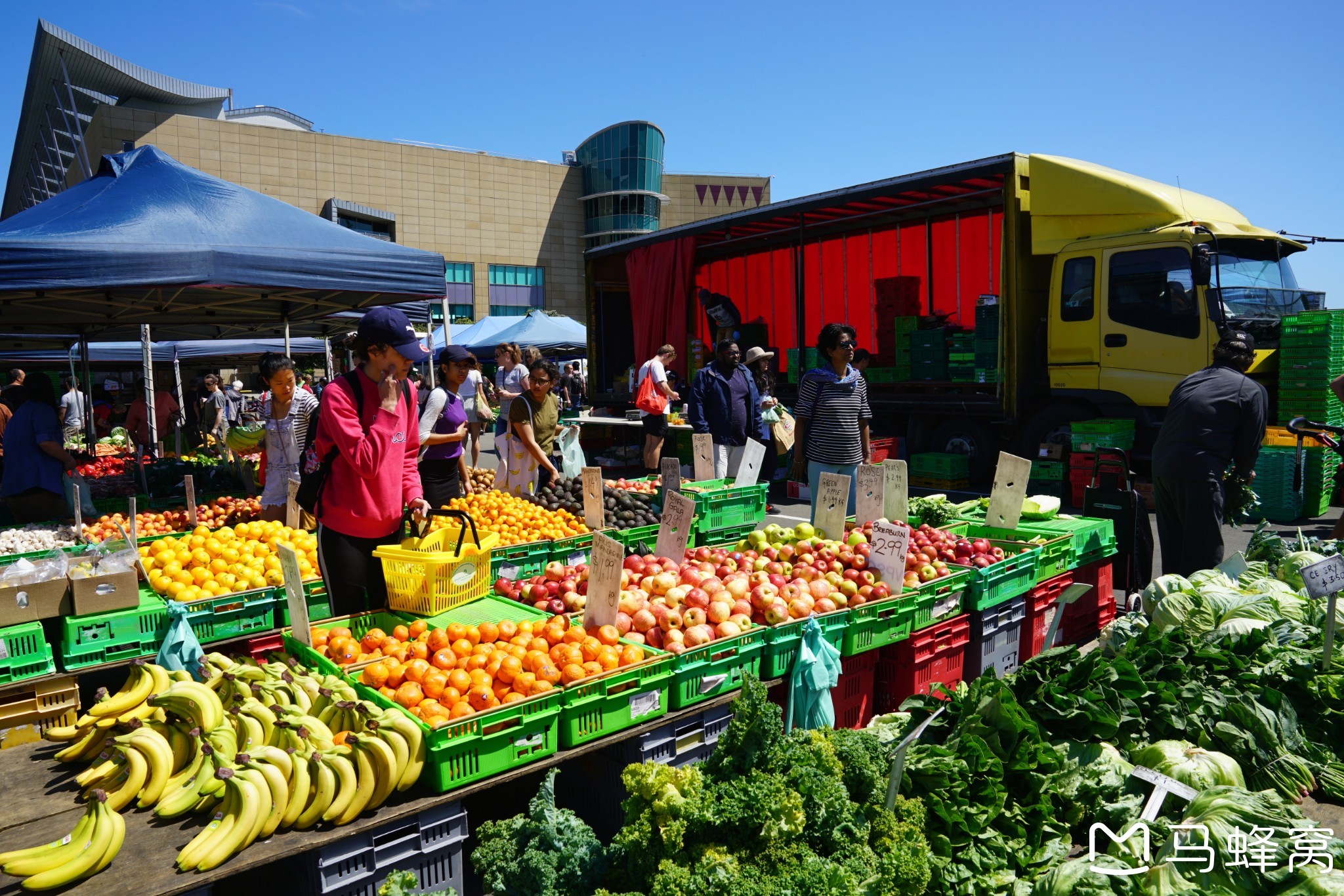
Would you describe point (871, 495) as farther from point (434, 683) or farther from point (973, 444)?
point (973, 444)

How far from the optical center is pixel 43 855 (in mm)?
2180

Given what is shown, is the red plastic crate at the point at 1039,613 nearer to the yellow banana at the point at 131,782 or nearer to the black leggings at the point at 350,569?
the black leggings at the point at 350,569

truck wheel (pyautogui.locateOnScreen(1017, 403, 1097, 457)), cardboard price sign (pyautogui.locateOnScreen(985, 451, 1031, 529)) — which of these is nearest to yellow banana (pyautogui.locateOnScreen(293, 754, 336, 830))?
cardboard price sign (pyautogui.locateOnScreen(985, 451, 1031, 529))

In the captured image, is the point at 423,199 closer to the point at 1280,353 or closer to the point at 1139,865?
the point at 1280,353

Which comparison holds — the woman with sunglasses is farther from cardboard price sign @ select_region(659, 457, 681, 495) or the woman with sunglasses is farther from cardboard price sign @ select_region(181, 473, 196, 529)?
cardboard price sign @ select_region(181, 473, 196, 529)

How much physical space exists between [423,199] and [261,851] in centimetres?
5966

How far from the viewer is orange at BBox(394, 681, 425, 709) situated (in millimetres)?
2898

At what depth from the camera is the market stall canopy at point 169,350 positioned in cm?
1869

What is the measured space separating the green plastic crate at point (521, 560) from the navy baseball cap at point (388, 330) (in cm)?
142

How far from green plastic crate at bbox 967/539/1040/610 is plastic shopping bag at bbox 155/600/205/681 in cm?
361

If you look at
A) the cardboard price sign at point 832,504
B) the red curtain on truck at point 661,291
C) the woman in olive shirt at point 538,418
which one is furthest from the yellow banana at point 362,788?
the red curtain on truck at point 661,291

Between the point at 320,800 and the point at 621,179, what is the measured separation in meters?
64.7

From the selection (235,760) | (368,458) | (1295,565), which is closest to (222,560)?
(368,458)

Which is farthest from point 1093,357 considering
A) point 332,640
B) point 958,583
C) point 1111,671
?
point 332,640
